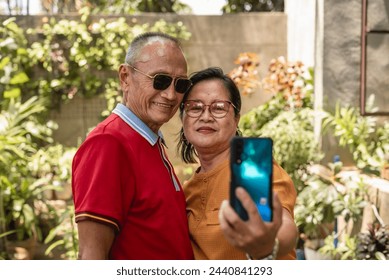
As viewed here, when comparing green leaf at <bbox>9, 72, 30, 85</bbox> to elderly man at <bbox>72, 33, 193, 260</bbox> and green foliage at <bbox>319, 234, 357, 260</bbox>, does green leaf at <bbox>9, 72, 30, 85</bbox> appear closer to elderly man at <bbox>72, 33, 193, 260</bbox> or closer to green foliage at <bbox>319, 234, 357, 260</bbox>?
green foliage at <bbox>319, 234, 357, 260</bbox>

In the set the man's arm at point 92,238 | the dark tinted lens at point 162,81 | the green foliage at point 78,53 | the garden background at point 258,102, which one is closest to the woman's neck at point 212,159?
the dark tinted lens at point 162,81

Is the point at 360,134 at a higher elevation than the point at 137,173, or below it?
below

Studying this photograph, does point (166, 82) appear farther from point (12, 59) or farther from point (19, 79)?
point (12, 59)

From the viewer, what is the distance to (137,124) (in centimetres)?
135

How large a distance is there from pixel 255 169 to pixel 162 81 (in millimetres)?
574

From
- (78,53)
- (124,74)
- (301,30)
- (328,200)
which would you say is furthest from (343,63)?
(124,74)

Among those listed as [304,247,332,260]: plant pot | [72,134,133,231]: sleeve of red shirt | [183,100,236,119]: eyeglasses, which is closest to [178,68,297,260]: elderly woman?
[183,100,236,119]: eyeglasses

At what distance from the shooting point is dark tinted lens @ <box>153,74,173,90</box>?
1.33 metres

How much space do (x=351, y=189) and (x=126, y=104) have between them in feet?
8.12

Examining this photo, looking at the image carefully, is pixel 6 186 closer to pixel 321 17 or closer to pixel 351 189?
pixel 351 189

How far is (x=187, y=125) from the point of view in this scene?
1.44 metres

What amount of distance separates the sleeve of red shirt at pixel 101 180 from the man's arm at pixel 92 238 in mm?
15
